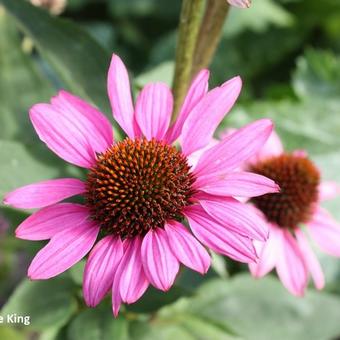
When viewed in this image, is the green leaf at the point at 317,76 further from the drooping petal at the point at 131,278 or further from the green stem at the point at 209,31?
the drooping petal at the point at 131,278

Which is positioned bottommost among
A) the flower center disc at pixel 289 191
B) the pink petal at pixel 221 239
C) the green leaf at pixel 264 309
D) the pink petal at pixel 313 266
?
the green leaf at pixel 264 309

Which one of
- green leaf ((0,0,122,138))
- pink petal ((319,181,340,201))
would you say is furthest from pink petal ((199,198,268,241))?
A: pink petal ((319,181,340,201))

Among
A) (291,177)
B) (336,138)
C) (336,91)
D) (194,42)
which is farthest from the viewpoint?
(336,91)

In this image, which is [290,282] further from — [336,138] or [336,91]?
[336,91]

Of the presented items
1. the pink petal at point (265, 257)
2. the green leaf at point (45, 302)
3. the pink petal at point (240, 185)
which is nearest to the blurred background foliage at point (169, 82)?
the green leaf at point (45, 302)

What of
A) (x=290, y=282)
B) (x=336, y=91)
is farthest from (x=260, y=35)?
(x=290, y=282)

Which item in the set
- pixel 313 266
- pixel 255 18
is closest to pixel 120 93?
pixel 313 266
